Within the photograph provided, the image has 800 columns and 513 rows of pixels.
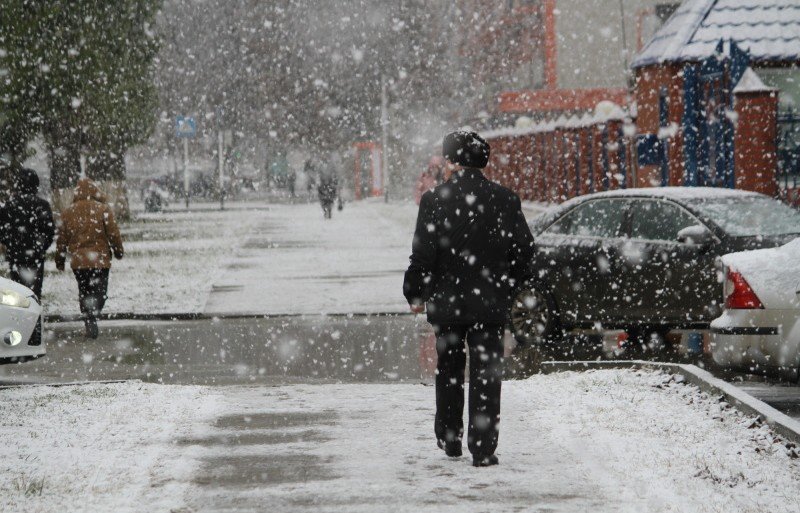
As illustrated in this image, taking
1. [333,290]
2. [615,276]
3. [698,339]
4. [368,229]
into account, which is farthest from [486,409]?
[368,229]

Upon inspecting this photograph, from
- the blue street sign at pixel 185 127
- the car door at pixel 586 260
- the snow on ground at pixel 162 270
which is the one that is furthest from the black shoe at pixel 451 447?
the blue street sign at pixel 185 127

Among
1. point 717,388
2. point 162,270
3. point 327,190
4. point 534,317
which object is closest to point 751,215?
point 534,317

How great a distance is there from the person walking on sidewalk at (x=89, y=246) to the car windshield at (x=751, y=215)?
19.6 ft

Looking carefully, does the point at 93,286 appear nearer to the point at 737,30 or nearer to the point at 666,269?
the point at 666,269

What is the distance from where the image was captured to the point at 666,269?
38.1 feet

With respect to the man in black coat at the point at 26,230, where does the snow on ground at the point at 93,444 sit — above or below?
below

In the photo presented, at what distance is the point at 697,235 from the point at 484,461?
15.9 feet

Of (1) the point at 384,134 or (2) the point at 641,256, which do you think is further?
(1) the point at 384,134

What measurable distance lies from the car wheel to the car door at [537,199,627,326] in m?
0.11

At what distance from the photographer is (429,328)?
14.5 metres

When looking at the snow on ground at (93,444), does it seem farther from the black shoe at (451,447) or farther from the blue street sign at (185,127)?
the blue street sign at (185,127)

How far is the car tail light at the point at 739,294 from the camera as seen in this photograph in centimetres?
924

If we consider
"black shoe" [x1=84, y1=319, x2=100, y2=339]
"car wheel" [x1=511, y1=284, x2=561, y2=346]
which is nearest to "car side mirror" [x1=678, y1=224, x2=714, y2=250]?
"car wheel" [x1=511, y1=284, x2=561, y2=346]

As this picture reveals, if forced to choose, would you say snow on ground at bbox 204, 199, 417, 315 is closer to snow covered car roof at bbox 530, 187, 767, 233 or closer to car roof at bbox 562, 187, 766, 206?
snow covered car roof at bbox 530, 187, 767, 233
